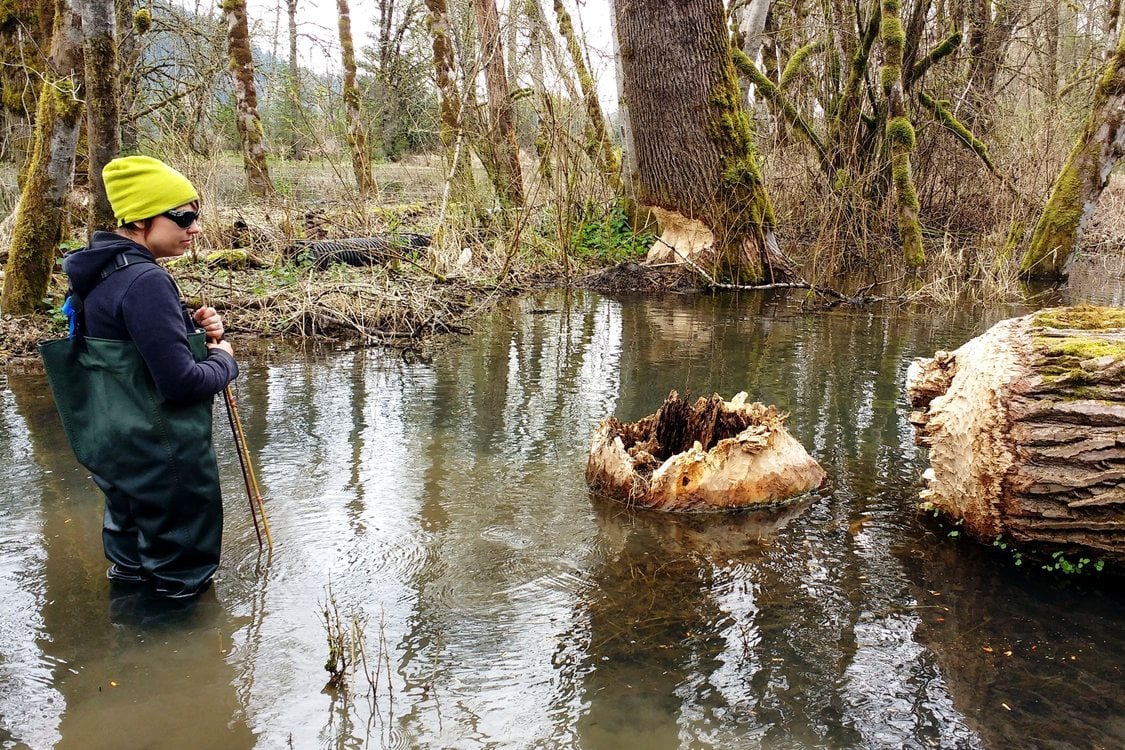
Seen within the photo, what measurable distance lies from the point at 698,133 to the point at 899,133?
283 centimetres

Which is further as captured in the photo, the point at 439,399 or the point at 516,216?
the point at 516,216

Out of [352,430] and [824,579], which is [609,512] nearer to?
[824,579]

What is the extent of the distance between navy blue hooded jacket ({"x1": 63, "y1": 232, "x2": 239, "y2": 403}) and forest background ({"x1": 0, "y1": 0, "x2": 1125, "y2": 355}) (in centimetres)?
500

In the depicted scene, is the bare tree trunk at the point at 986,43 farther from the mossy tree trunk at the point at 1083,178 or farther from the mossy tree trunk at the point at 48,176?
the mossy tree trunk at the point at 48,176

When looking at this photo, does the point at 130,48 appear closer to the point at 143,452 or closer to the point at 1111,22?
the point at 143,452

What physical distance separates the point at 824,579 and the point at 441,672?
1691mm

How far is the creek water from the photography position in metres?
2.65

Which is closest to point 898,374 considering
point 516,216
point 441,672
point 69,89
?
→ point 441,672

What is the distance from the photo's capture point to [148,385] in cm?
316

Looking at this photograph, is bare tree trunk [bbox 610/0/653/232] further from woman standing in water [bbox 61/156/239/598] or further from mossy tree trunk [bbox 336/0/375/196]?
woman standing in water [bbox 61/156/239/598]

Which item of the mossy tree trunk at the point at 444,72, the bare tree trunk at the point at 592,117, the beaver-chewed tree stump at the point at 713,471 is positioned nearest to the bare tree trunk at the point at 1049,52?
the bare tree trunk at the point at 592,117

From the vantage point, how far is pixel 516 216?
37.8 feet

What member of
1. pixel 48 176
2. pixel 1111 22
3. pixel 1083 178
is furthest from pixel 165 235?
pixel 1111 22

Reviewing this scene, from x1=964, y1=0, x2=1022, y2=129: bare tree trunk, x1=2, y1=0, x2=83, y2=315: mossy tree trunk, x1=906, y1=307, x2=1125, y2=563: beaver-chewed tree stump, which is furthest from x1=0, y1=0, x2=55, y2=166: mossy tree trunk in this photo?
x1=964, y1=0, x2=1022, y2=129: bare tree trunk
